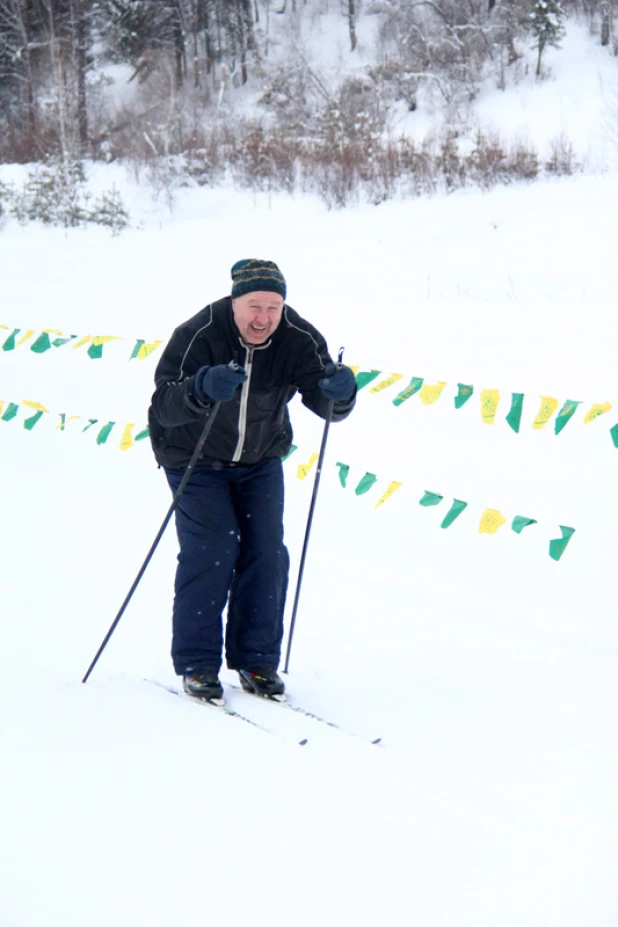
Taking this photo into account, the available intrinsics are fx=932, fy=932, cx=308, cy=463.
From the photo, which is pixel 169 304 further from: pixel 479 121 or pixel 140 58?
pixel 140 58

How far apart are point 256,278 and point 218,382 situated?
1.43 ft

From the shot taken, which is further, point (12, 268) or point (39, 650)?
point (12, 268)

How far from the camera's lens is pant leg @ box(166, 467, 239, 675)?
3529 millimetres

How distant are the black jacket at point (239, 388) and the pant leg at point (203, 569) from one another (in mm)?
132

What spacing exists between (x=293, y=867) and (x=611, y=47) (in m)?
22.3

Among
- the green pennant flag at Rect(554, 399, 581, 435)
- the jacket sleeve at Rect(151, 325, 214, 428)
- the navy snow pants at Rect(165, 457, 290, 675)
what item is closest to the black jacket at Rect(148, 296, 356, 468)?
the jacket sleeve at Rect(151, 325, 214, 428)

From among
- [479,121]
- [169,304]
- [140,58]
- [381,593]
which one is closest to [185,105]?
[140,58]

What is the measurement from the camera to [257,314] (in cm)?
340

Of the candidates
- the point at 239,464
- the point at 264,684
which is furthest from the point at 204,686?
the point at 239,464

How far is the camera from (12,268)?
12.2 meters

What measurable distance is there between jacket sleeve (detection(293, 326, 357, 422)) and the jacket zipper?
211 mm

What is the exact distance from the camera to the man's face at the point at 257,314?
11.1ft

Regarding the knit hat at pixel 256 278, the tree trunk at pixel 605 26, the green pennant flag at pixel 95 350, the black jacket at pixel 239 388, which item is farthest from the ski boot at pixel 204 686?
the tree trunk at pixel 605 26

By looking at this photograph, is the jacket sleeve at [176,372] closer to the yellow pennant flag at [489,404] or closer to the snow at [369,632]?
the snow at [369,632]
